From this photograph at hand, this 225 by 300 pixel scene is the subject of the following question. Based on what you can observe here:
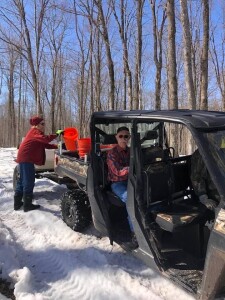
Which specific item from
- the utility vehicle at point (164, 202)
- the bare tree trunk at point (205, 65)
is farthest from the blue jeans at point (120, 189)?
the bare tree trunk at point (205, 65)

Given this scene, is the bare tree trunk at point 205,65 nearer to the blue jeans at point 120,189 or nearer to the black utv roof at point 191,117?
the blue jeans at point 120,189

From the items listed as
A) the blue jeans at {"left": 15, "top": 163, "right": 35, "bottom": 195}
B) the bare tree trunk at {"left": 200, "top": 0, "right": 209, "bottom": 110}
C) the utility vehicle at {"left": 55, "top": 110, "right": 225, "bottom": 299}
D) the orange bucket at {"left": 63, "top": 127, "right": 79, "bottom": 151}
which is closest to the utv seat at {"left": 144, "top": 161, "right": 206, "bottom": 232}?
the utility vehicle at {"left": 55, "top": 110, "right": 225, "bottom": 299}

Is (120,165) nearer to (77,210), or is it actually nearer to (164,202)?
(164,202)

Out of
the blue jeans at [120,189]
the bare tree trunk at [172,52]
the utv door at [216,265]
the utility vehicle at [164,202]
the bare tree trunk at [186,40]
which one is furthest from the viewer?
the bare tree trunk at [172,52]

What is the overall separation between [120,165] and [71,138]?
2.69 meters

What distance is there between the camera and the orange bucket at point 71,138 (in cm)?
725

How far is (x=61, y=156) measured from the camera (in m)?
6.59

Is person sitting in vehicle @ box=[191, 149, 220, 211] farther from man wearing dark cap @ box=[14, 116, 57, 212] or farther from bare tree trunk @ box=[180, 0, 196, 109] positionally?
bare tree trunk @ box=[180, 0, 196, 109]

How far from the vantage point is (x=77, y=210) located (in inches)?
225

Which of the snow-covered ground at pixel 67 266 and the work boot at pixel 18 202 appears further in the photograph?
the work boot at pixel 18 202

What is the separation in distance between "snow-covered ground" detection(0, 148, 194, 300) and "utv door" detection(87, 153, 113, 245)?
430mm

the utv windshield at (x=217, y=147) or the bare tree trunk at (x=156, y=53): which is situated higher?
the bare tree trunk at (x=156, y=53)

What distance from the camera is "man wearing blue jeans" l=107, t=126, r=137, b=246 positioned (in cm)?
464

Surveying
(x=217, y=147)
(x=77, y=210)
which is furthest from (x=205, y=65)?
(x=217, y=147)
